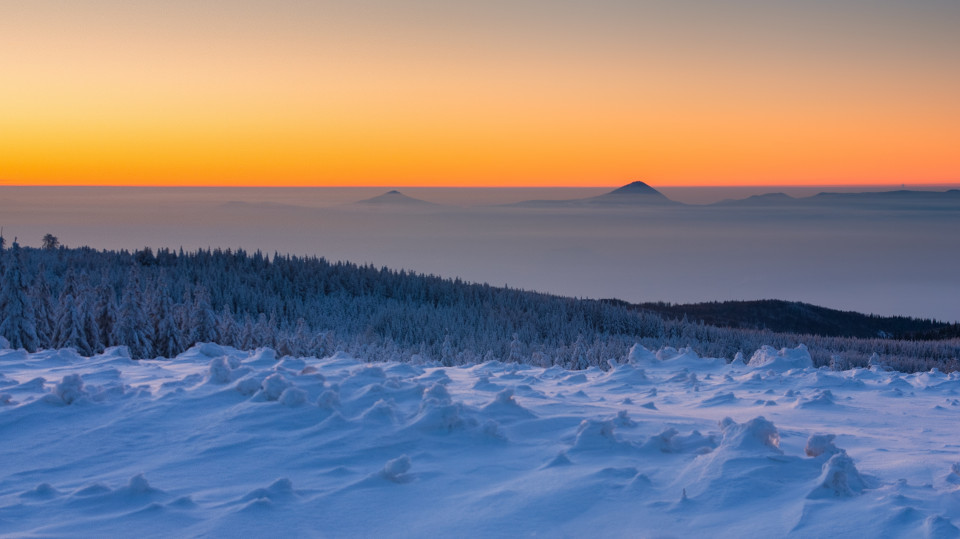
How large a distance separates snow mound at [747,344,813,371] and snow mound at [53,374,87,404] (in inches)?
356

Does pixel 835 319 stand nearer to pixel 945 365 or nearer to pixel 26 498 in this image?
pixel 945 365

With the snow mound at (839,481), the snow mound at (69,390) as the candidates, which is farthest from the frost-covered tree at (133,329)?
the snow mound at (839,481)

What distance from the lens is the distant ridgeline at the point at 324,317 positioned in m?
11.3

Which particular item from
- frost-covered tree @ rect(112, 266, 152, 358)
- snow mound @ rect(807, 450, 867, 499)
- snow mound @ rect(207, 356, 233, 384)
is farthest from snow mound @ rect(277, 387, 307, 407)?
frost-covered tree @ rect(112, 266, 152, 358)

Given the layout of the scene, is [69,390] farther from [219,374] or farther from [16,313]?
[16,313]

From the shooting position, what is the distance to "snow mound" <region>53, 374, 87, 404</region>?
596 cm

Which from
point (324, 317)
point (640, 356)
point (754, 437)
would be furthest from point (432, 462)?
point (324, 317)

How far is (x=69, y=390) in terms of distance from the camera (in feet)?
19.6

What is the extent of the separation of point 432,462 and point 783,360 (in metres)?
7.63

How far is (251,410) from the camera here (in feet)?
19.2

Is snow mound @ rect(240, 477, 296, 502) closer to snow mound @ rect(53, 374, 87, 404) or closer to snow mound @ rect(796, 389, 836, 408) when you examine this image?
snow mound @ rect(53, 374, 87, 404)

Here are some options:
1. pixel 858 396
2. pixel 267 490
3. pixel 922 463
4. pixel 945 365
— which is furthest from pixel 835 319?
pixel 267 490

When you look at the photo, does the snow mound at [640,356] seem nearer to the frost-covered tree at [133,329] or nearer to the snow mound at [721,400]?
the snow mound at [721,400]

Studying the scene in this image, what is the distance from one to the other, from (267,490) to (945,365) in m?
17.9
